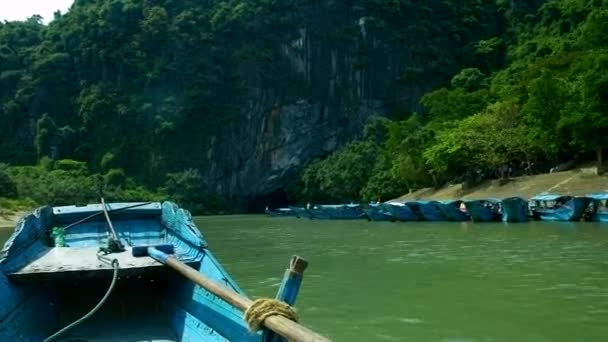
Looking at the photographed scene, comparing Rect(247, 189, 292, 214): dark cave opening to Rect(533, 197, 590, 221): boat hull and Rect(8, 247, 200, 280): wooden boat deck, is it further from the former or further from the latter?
Rect(8, 247, 200, 280): wooden boat deck

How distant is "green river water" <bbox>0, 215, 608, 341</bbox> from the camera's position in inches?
306

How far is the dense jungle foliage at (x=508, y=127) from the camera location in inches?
1293

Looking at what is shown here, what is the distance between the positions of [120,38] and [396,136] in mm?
37751

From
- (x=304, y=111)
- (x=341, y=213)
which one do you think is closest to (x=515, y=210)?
(x=341, y=213)

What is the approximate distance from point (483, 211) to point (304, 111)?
43.3m

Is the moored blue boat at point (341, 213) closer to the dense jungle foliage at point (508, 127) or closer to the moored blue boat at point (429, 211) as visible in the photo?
the dense jungle foliage at point (508, 127)

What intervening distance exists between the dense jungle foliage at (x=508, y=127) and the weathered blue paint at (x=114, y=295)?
2776 centimetres

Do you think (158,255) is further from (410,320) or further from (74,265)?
(410,320)

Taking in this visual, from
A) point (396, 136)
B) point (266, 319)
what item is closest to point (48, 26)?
point (396, 136)

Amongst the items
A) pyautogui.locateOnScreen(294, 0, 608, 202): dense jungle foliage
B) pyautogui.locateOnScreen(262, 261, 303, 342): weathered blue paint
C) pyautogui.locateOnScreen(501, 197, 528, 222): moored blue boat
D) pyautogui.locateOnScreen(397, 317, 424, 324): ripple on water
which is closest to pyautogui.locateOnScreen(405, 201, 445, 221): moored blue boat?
pyautogui.locateOnScreen(501, 197, 528, 222): moored blue boat

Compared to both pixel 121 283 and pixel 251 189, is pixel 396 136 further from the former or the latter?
pixel 121 283

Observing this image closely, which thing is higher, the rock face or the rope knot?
the rock face

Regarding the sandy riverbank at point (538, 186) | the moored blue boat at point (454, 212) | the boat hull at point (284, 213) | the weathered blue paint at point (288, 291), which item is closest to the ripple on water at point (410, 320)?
the weathered blue paint at point (288, 291)

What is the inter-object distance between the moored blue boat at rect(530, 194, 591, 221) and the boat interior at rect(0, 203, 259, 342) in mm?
21043
